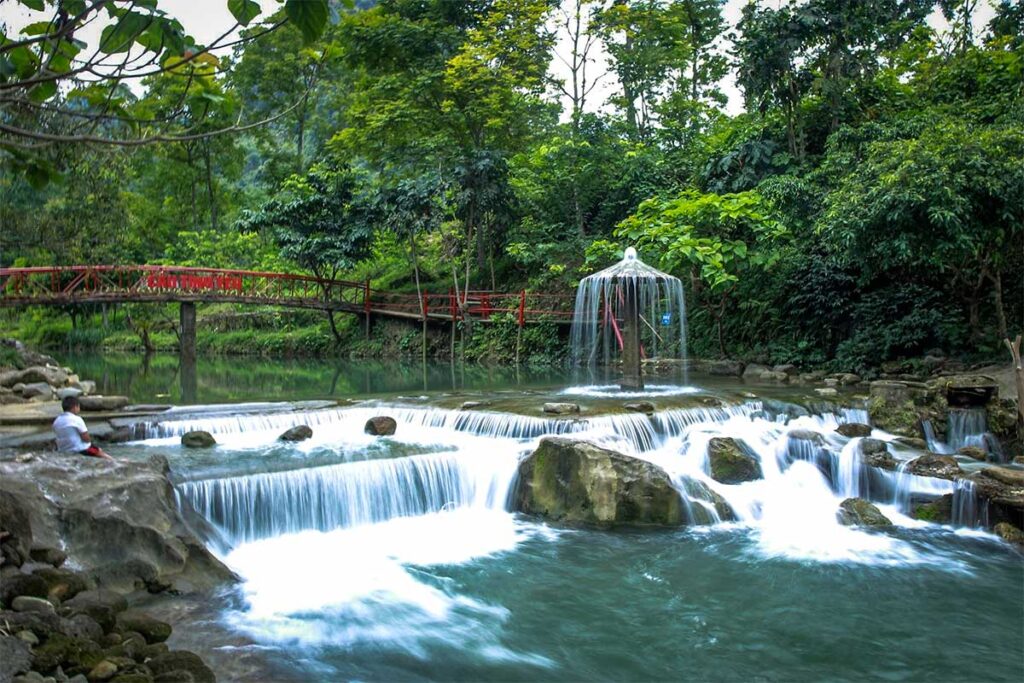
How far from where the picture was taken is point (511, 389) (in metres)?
15.4

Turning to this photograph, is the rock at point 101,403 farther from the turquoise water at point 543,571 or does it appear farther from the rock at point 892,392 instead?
the rock at point 892,392

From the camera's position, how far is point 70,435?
7.79 meters

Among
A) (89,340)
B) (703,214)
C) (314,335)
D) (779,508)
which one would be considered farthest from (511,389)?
(89,340)

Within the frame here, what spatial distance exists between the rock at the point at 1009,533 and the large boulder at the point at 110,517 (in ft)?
25.5

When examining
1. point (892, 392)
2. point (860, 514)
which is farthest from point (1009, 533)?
point (892, 392)

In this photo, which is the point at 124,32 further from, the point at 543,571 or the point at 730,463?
the point at 730,463

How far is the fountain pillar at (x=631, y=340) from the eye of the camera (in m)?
13.1

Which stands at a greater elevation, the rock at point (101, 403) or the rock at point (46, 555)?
the rock at point (101, 403)

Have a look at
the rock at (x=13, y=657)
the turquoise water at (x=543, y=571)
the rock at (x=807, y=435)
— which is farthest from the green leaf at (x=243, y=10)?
the rock at (x=807, y=435)

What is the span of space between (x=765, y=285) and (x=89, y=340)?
33.2 m

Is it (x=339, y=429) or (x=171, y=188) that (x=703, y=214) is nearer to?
(x=339, y=429)

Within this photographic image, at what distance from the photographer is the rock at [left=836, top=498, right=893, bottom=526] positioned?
8.53 metres

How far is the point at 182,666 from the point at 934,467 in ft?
27.5

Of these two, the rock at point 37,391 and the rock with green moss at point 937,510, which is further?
the rock at point 37,391
